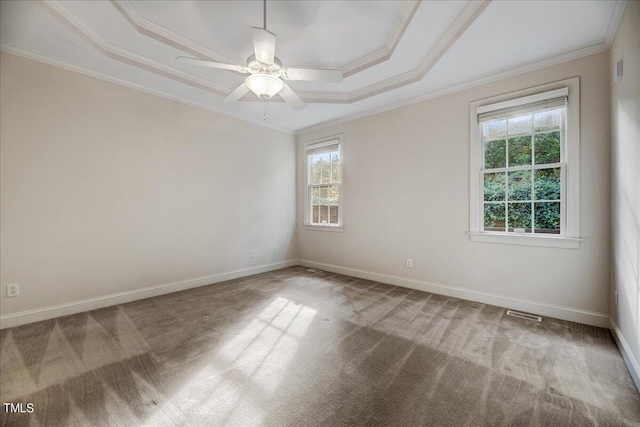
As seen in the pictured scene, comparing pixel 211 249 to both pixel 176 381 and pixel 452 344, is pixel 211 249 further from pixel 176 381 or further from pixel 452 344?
pixel 452 344

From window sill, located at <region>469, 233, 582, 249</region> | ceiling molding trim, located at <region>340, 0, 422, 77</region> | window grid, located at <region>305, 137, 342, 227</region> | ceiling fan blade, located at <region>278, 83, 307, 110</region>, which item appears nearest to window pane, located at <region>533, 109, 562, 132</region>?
window sill, located at <region>469, 233, 582, 249</region>

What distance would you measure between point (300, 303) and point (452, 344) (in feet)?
5.76

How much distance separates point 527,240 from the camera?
3.07 metres

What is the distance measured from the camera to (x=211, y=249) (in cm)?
435

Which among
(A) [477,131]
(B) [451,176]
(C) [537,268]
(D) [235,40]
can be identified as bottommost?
(C) [537,268]

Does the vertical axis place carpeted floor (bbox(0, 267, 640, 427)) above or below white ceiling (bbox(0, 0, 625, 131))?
below

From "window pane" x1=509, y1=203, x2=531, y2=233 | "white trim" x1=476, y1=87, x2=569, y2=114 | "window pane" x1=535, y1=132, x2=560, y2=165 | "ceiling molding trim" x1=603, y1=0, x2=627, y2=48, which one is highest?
"ceiling molding trim" x1=603, y1=0, x2=627, y2=48

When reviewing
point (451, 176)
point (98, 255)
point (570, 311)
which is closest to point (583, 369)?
point (570, 311)

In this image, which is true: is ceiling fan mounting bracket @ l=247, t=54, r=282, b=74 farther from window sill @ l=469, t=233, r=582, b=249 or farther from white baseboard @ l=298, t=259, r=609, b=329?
white baseboard @ l=298, t=259, r=609, b=329

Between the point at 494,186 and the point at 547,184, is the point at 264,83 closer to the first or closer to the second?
the point at 494,186

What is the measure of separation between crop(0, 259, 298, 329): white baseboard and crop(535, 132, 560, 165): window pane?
4.43 m

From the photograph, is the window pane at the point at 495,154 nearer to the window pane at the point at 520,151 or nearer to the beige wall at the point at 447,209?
the window pane at the point at 520,151

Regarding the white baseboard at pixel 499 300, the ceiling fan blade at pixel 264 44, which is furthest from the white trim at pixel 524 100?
the ceiling fan blade at pixel 264 44

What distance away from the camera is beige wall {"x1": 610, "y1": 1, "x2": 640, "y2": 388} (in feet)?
6.25
